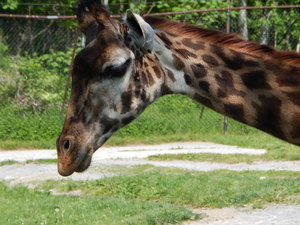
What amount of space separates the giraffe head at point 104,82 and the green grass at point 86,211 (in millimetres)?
3371

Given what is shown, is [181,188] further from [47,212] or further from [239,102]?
[239,102]

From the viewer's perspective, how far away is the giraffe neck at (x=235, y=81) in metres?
3.95

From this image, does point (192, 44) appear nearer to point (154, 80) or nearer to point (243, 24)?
point (154, 80)

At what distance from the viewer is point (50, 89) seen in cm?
1576

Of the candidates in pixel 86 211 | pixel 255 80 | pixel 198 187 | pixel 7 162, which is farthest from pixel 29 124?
pixel 255 80

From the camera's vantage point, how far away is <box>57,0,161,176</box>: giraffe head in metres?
3.98

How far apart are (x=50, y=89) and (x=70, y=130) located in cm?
1189

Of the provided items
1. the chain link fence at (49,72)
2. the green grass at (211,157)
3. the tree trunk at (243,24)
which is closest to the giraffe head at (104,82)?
the green grass at (211,157)

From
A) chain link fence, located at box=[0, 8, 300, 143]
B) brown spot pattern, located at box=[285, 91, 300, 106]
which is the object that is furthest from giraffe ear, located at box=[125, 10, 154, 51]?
chain link fence, located at box=[0, 8, 300, 143]

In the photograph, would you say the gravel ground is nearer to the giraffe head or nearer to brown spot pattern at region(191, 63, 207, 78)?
brown spot pattern at region(191, 63, 207, 78)

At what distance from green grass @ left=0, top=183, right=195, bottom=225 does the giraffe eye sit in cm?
348

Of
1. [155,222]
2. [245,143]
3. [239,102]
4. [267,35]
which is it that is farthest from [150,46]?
[267,35]

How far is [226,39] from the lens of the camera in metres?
4.20

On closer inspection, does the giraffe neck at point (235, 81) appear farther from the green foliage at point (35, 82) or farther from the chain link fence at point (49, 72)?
the green foliage at point (35, 82)
